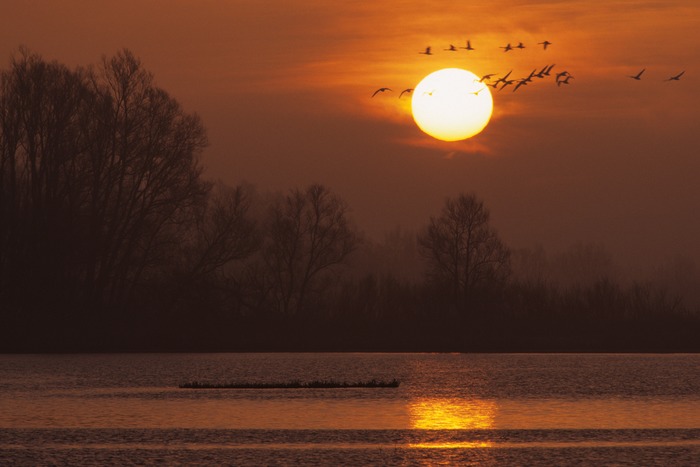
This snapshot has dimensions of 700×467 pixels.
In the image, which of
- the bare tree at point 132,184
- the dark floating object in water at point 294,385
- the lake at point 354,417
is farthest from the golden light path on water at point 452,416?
the bare tree at point 132,184

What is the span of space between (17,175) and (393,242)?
12362cm

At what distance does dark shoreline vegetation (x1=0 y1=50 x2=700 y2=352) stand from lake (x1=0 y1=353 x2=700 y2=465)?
48.6 ft

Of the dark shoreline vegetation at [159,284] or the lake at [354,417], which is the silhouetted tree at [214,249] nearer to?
the dark shoreline vegetation at [159,284]

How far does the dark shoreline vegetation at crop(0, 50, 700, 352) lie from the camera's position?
7069cm

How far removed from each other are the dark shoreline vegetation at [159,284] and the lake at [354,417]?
48.6 feet

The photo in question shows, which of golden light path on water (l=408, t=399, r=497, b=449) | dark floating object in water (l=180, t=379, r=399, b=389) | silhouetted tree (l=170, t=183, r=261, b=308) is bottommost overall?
golden light path on water (l=408, t=399, r=497, b=449)

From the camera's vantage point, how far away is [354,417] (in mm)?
31328

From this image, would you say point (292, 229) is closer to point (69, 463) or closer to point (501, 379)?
point (501, 379)

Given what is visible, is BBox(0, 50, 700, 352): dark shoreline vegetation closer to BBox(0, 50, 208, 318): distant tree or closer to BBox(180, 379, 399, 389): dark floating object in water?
BBox(0, 50, 208, 318): distant tree

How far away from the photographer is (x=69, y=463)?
21.6 meters

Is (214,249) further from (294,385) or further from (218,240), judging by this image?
(294,385)

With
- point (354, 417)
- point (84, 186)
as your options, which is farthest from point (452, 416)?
point (84, 186)

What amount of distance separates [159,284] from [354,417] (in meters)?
45.2

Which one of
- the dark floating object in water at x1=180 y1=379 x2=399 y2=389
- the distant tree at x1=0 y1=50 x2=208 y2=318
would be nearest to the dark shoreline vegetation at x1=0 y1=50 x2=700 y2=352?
the distant tree at x1=0 y1=50 x2=208 y2=318
